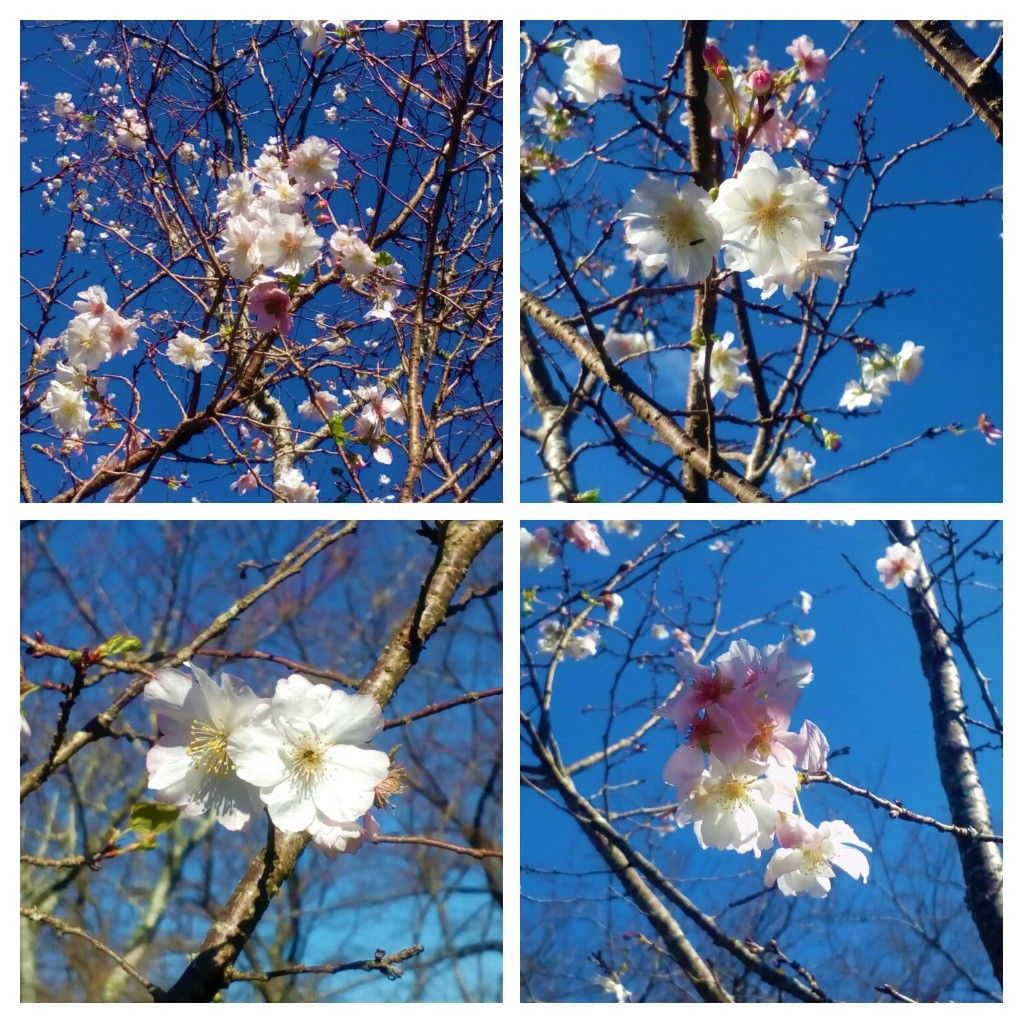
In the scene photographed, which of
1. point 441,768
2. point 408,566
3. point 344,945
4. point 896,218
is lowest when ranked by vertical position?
point 344,945

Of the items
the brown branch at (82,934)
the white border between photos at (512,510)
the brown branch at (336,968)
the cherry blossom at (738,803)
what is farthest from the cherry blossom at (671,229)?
the brown branch at (82,934)

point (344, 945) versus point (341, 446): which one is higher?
point (341, 446)

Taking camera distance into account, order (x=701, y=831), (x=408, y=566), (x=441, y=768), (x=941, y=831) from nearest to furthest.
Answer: (x=701, y=831) → (x=941, y=831) → (x=408, y=566) → (x=441, y=768)

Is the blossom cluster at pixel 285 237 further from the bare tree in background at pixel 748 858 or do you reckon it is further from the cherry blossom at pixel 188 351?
the bare tree in background at pixel 748 858

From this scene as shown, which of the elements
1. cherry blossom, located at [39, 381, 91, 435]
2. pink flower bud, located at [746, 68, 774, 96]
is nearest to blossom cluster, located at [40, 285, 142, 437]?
cherry blossom, located at [39, 381, 91, 435]

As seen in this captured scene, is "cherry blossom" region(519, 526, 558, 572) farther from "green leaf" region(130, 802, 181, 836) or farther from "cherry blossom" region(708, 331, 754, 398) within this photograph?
"green leaf" region(130, 802, 181, 836)

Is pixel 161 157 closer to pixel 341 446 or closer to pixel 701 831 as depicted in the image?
pixel 341 446

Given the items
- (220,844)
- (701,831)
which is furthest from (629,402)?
(220,844)
